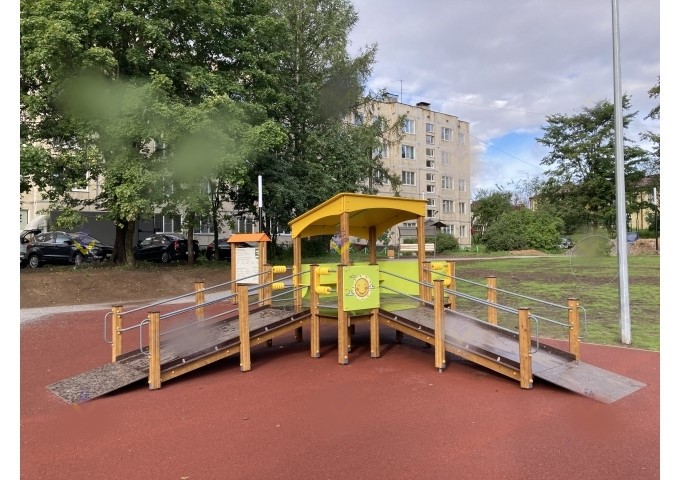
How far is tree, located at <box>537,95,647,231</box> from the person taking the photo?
1813 inches

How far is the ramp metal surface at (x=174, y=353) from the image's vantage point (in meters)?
6.72

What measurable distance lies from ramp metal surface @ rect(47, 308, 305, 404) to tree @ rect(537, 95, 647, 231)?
42.6 meters

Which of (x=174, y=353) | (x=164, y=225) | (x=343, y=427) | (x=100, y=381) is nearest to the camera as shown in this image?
(x=343, y=427)

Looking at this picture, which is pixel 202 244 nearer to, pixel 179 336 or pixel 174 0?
pixel 174 0

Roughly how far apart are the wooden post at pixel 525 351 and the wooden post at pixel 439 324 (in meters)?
1.23

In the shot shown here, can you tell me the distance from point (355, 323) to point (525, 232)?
36.1m

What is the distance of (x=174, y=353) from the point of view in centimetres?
766

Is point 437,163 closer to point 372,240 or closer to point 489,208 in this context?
point 489,208

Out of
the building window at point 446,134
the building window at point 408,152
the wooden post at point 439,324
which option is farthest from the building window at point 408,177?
the wooden post at point 439,324

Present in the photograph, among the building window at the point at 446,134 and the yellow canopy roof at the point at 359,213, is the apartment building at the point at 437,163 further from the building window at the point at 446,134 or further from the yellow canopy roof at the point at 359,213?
the yellow canopy roof at the point at 359,213

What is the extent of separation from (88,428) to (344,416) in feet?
9.30

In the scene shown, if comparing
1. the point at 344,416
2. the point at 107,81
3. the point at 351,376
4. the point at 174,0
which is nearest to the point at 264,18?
the point at 174,0

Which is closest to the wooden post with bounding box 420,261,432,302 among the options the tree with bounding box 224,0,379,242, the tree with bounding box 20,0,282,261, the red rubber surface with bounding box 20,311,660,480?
the red rubber surface with bounding box 20,311,660,480

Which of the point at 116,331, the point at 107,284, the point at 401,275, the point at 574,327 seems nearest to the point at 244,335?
the point at 116,331
